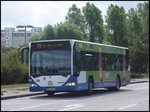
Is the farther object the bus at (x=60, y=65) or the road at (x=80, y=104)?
the bus at (x=60, y=65)

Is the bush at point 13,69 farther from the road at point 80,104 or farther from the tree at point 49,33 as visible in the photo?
the tree at point 49,33

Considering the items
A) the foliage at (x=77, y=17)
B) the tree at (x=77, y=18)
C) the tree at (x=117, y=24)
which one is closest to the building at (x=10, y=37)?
the tree at (x=117, y=24)

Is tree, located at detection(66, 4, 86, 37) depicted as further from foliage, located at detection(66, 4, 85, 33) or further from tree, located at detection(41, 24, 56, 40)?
tree, located at detection(41, 24, 56, 40)

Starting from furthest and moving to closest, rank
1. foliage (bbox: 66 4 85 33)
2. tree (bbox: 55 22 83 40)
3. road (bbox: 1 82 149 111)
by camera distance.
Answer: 1. tree (bbox: 55 22 83 40)
2. foliage (bbox: 66 4 85 33)
3. road (bbox: 1 82 149 111)

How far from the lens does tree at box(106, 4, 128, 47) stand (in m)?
4.75

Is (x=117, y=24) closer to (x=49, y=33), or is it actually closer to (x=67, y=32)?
(x=67, y=32)

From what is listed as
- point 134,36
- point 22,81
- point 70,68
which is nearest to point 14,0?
point 134,36

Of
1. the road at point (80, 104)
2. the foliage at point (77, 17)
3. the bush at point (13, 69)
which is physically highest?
the foliage at point (77, 17)

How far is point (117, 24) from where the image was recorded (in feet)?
16.4

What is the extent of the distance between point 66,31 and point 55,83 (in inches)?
1645

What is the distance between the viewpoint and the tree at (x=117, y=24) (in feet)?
15.6

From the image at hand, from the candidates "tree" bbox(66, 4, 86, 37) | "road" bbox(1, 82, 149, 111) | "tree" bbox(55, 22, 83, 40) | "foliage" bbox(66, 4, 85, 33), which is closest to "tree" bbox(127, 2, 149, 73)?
"foliage" bbox(66, 4, 85, 33)

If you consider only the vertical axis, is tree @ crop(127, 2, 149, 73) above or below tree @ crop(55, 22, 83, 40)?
below

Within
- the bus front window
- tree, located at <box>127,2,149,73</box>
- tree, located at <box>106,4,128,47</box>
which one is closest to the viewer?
tree, located at <box>127,2,149,73</box>
